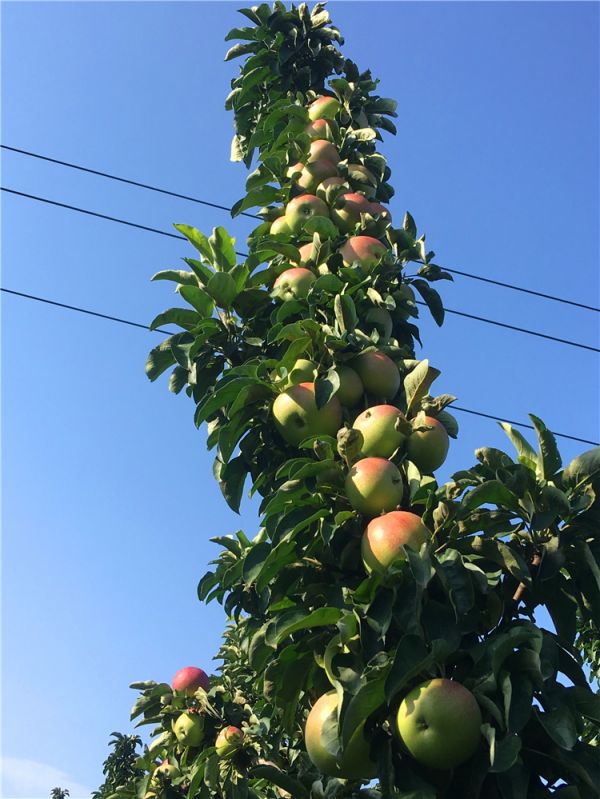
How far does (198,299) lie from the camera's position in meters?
3.23

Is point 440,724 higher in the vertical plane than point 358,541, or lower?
lower

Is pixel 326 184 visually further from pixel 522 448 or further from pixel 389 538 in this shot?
pixel 389 538

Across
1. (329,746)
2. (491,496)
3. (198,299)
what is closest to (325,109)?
(198,299)

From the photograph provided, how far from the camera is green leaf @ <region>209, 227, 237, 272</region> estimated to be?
134 inches

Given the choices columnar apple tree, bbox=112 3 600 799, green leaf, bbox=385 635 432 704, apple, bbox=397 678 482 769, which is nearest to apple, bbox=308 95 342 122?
columnar apple tree, bbox=112 3 600 799

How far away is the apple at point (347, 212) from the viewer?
3590 millimetres

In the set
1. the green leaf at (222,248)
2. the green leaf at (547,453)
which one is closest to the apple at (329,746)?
the green leaf at (547,453)

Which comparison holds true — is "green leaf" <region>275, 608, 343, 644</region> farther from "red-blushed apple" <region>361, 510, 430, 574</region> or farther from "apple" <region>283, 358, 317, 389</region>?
"apple" <region>283, 358, 317, 389</region>

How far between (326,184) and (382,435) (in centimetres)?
154

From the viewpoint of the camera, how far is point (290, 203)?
3.67 m

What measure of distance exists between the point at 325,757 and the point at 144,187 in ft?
20.3

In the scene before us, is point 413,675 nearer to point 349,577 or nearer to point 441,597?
point 441,597

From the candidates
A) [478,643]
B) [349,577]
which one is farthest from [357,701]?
[349,577]

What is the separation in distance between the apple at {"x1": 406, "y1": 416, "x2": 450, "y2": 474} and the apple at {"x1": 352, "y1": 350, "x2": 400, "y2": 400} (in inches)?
11.4
